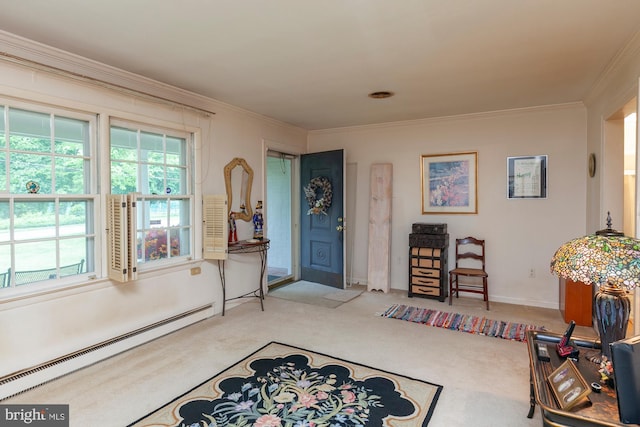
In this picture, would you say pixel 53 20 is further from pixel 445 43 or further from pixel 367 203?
pixel 367 203

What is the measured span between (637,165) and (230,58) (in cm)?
301

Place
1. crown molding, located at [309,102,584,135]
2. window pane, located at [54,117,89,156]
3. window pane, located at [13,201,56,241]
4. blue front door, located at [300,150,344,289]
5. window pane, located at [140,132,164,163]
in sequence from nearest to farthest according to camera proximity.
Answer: window pane, located at [13,201,56,241], window pane, located at [54,117,89,156], window pane, located at [140,132,164,163], crown molding, located at [309,102,584,135], blue front door, located at [300,150,344,289]

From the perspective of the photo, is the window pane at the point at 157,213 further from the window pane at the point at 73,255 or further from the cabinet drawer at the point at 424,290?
the cabinet drawer at the point at 424,290

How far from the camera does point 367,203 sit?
17.9 feet

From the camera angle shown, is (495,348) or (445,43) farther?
(495,348)

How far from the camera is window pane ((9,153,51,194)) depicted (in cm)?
252

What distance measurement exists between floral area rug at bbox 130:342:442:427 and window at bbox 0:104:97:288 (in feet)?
4.79

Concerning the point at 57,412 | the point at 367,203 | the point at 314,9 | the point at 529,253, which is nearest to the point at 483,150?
the point at 529,253

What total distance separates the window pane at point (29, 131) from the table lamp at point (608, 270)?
3501mm

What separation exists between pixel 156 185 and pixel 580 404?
3.55 m

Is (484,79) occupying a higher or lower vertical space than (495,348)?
higher

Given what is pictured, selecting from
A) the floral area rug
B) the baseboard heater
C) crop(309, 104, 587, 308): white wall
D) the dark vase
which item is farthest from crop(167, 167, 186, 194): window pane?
the dark vase

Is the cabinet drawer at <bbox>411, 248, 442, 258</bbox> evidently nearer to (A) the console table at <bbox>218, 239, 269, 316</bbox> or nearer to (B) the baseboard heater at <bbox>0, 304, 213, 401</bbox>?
(A) the console table at <bbox>218, 239, 269, 316</bbox>

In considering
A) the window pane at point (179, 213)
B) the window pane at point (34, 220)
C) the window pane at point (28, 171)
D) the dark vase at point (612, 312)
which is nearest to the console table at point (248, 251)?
the window pane at point (179, 213)
